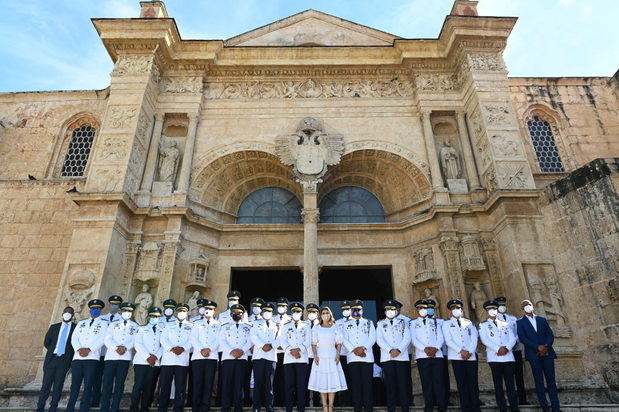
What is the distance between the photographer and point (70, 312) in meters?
7.41

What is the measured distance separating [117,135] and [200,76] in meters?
3.61

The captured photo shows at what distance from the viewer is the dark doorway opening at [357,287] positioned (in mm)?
12891

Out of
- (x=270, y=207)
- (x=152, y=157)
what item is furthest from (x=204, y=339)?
(x=152, y=157)

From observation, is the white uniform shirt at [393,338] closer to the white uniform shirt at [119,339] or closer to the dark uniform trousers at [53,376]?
the white uniform shirt at [119,339]

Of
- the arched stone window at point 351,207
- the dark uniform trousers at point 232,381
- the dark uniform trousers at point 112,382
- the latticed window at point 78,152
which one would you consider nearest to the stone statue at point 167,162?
the latticed window at point 78,152

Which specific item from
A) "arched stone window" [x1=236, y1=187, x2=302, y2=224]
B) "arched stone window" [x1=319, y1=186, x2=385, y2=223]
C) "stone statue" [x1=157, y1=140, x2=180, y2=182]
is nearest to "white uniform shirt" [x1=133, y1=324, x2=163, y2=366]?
"stone statue" [x1=157, y1=140, x2=180, y2=182]

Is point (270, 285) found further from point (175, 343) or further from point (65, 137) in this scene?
point (65, 137)

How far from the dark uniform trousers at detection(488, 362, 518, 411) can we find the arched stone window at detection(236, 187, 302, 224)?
766cm

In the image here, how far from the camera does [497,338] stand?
6887mm

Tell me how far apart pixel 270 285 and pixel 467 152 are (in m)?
7.64

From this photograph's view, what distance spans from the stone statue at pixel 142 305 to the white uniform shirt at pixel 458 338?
734 cm

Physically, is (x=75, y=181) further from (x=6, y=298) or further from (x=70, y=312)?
(x=70, y=312)

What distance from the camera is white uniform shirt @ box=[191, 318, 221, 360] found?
23.0ft

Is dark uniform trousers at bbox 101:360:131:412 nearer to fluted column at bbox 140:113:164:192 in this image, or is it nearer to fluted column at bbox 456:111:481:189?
fluted column at bbox 140:113:164:192
